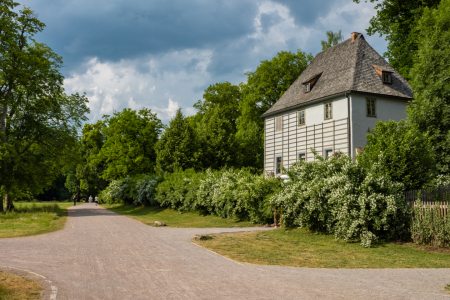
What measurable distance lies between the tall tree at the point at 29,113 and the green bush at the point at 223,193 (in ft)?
34.0

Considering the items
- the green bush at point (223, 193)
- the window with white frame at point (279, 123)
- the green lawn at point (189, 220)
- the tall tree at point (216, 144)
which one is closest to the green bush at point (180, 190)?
the green bush at point (223, 193)

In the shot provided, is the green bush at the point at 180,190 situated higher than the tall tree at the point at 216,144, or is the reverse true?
the tall tree at the point at 216,144

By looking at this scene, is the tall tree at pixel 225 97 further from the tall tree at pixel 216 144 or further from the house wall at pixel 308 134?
the house wall at pixel 308 134

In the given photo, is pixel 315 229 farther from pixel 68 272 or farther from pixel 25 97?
pixel 25 97

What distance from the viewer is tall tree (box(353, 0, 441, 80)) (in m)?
28.4

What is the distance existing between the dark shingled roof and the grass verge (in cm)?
2254

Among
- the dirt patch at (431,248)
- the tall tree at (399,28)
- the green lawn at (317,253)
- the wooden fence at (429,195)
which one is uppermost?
the tall tree at (399,28)

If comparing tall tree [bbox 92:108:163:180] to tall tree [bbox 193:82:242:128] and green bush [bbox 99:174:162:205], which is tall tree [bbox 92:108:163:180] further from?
tall tree [bbox 193:82:242:128]

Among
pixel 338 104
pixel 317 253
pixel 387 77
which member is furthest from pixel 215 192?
pixel 387 77

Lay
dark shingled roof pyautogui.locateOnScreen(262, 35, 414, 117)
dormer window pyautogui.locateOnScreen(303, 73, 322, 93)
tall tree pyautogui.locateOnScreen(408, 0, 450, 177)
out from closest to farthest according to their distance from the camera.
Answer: tall tree pyautogui.locateOnScreen(408, 0, 450, 177) < dark shingled roof pyautogui.locateOnScreen(262, 35, 414, 117) < dormer window pyautogui.locateOnScreen(303, 73, 322, 93)

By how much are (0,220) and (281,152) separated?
2139cm

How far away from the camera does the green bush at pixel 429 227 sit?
12.3 metres

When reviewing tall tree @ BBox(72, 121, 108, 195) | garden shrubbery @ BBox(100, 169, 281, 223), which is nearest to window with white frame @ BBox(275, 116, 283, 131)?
garden shrubbery @ BBox(100, 169, 281, 223)

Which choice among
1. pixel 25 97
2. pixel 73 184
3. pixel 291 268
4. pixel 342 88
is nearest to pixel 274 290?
pixel 291 268
